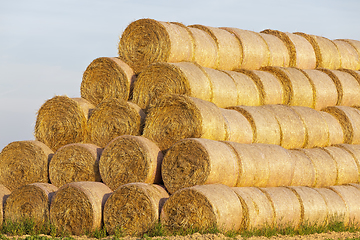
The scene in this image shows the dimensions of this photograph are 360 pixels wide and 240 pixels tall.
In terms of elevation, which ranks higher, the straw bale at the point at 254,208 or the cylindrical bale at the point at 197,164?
the cylindrical bale at the point at 197,164

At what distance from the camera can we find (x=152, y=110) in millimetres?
8211

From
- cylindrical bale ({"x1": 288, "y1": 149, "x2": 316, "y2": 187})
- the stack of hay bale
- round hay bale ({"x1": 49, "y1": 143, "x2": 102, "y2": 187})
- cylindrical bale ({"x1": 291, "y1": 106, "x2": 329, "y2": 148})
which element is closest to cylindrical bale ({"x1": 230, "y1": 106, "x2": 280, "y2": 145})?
the stack of hay bale

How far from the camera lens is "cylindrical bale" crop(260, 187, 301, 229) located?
26.7 feet

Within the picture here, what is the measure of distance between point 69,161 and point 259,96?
3752mm

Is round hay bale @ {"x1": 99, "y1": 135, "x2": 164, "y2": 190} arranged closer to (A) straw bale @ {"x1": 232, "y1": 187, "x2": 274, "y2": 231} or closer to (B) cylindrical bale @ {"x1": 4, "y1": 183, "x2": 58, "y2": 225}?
(B) cylindrical bale @ {"x1": 4, "y1": 183, "x2": 58, "y2": 225}

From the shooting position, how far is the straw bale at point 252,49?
10.3m

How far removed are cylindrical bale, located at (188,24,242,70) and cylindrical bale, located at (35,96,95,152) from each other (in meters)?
2.56

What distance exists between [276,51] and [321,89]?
121cm

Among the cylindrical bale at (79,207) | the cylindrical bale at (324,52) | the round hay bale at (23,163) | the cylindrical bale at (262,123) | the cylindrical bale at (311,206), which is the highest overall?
the cylindrical bale at (324,52)

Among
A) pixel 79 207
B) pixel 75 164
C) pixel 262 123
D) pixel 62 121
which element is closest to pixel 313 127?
pixel 262 123

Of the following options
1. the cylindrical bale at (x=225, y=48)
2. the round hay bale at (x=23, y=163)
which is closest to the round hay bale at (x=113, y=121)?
the round hay bale at (x=23, y=163)

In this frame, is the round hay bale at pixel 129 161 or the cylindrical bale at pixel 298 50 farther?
the cylindrical bale at pixel 298 50

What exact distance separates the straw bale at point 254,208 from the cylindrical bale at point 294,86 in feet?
9.24

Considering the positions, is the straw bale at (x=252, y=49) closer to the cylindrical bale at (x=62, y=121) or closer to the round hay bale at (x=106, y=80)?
the round hay bale at (x=106, y=80)
